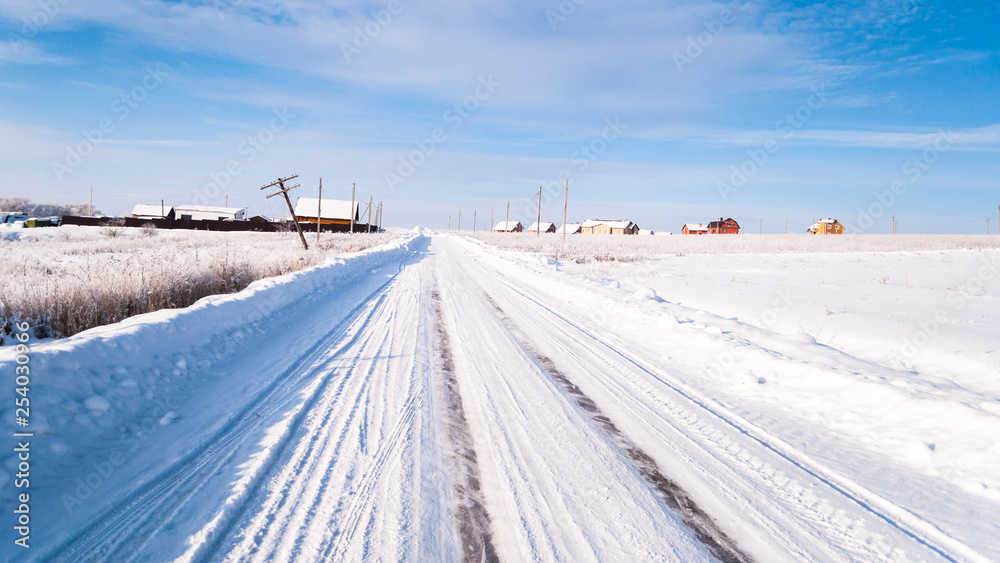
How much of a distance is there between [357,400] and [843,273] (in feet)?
73.3

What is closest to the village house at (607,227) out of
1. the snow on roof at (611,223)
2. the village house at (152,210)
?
the snow on roof at (611,223)

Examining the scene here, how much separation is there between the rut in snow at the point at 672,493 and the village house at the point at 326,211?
80.3 meters

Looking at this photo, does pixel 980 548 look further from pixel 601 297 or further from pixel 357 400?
pixel 601 297

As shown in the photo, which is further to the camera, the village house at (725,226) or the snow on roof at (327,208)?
the village house at (725,226)

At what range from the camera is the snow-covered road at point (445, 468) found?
2502 mm

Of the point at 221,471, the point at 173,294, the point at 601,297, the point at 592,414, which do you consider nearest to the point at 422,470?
the point at 221,471

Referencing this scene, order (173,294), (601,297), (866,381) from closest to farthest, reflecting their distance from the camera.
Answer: (866,381), (173,294), (601,297)

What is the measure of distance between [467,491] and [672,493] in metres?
1.38

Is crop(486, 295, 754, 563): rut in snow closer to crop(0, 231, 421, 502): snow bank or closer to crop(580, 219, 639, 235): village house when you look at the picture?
crop(0, 231, 421, 502): snow bank

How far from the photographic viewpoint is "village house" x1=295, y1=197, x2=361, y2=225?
79.8 metres

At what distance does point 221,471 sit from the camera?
3.08 m

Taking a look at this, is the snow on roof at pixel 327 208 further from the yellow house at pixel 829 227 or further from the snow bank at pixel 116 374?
the yellow house at pixel 829 227

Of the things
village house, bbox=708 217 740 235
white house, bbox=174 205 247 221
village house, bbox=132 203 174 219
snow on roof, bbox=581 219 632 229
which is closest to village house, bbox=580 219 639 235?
snow on roof, bbox=581 219 632 229

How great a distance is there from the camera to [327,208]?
83375 mm
